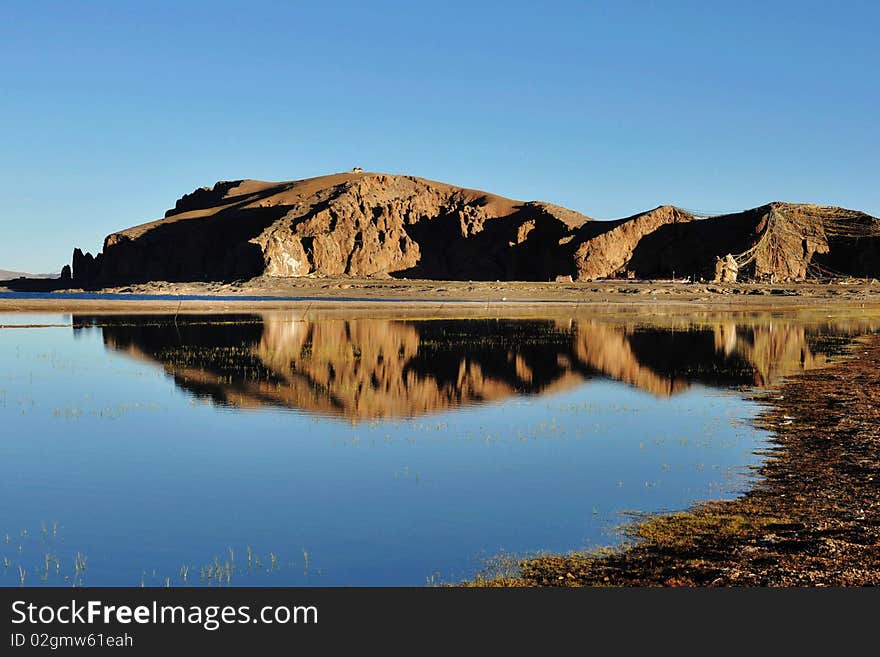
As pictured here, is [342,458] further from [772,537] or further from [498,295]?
[498,295]

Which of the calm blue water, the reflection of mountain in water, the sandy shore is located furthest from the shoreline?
the sandy shore

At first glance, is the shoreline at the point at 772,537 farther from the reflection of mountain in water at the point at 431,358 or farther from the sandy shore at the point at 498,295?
the sandy shore at the point at 498,295

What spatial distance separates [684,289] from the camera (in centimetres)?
14388

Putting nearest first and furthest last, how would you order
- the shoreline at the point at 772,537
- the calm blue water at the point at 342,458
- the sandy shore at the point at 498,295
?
the shoreline at the point at 772,537 < the calm blue water at the point at 342,458 < the sandy shore at the point at 498,295

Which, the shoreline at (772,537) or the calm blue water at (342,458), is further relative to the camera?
the calm blue water at (342,458)

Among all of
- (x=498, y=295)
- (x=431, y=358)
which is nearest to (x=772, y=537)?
(x=431, y=358)

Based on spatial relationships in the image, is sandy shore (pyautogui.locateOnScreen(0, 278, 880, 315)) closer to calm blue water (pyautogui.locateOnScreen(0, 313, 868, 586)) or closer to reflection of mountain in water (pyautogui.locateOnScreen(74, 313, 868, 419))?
reflection of mountain in water (pyautogui.locateOnScreen(74, 313, 868, 419))

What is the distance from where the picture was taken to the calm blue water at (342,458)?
12.8m

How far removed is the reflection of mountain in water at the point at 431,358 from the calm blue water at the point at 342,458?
29 cm

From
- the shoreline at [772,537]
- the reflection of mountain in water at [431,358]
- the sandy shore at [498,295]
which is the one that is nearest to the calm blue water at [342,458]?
the reflection of mountain in water at [431,358]

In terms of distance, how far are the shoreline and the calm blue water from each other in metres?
0.72

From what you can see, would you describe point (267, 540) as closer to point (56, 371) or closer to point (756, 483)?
point (756, 483)

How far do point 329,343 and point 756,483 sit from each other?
35596 mm

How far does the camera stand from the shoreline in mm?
11172
